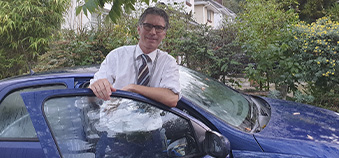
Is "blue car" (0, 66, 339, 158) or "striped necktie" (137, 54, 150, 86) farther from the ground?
"striped necktie" (137, 54, 150, 86)

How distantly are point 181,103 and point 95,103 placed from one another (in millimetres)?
616

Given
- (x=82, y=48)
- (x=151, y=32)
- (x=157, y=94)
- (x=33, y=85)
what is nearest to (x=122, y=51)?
(x=151, y=32)

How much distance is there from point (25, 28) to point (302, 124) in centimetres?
616

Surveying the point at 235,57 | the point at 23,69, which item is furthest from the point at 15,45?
the point at 235,57

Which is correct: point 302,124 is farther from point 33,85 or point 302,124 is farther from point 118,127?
point 33,85

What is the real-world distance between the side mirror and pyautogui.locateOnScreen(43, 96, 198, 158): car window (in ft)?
0.31

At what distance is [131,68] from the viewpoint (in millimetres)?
2209

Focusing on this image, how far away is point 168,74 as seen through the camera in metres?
2.14

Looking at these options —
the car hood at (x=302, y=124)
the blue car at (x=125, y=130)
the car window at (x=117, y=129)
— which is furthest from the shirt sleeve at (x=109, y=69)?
the car hood at (x=302, y=124)

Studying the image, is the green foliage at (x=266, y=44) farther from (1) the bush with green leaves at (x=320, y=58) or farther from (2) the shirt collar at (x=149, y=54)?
(2) the shirt collar at (x=149, y=54)

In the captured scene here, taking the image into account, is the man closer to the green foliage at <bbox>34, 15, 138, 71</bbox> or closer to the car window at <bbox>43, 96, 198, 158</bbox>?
the car window at <bbox>43, 96, 198, 158</bbox>

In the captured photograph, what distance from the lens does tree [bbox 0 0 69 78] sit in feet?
21.3

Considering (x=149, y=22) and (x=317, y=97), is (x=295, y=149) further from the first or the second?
(x=317, y=97)

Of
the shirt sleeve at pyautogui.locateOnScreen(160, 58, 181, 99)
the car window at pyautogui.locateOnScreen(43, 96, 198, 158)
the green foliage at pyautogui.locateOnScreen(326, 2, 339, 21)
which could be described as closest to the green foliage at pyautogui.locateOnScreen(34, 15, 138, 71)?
the shirt sleeve at pyautogui.locateOnScreen(160, 58, 181, 99)
